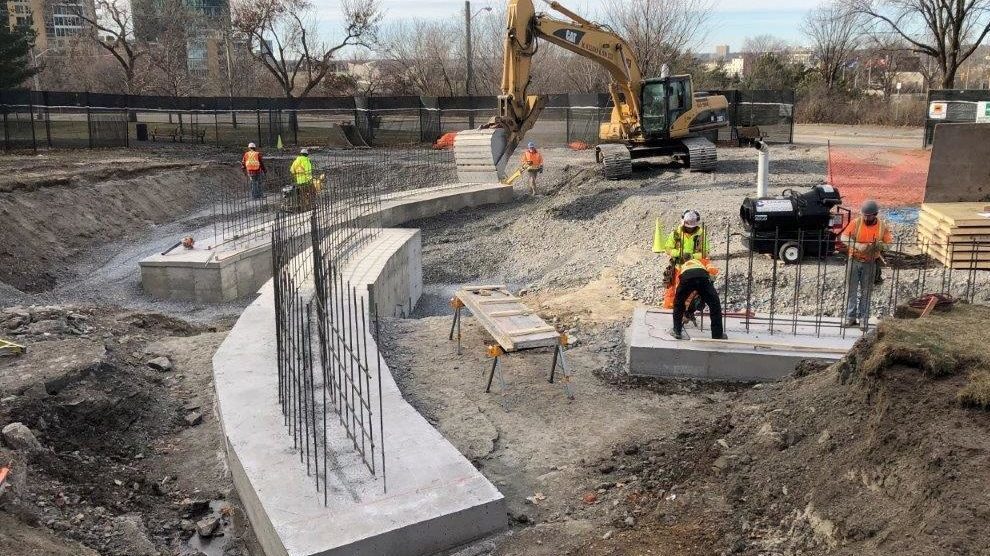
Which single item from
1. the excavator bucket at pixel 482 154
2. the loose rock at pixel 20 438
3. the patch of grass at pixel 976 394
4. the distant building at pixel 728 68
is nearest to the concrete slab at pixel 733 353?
the patch of grass at pixel 976 394

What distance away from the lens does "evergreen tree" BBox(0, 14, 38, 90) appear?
36531mm

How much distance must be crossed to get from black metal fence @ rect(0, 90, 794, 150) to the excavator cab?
10914 mm

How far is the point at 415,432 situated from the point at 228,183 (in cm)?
2153

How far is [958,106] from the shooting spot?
2584cm

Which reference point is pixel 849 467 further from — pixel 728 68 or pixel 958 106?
pixel 728 68

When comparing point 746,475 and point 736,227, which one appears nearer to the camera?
point 746,475

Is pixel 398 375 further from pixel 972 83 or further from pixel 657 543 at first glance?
pixel 972 83

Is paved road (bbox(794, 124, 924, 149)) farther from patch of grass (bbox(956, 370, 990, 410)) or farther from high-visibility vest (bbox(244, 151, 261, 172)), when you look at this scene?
patch of grass (bbox(956, 370, 990, 410))

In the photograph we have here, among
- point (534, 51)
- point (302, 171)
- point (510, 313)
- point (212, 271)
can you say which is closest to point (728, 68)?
point (534, 51)

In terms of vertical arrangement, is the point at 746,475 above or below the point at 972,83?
below

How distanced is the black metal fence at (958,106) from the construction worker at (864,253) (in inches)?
769

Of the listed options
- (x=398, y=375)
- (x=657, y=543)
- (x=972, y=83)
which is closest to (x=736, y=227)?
(x=398, y=375)

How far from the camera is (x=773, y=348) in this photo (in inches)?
316

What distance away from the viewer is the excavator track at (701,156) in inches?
796
